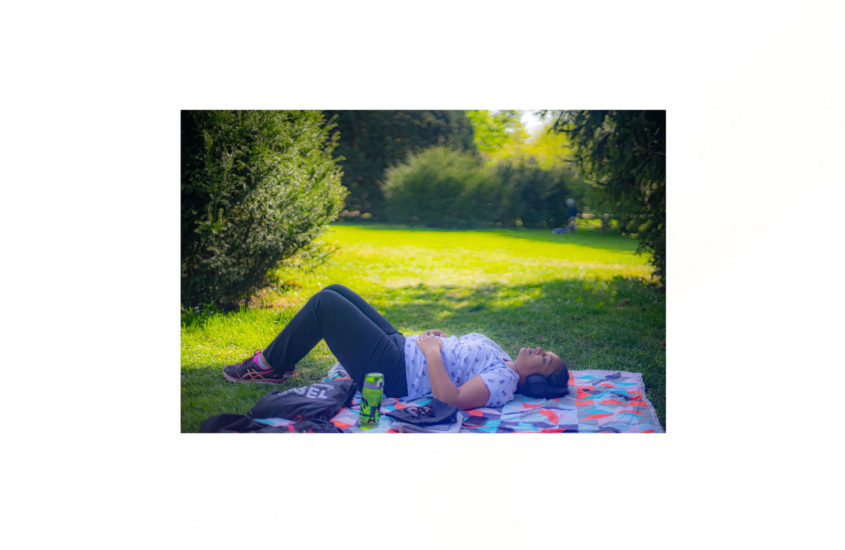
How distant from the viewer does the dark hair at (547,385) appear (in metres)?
3.85

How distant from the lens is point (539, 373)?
391cm

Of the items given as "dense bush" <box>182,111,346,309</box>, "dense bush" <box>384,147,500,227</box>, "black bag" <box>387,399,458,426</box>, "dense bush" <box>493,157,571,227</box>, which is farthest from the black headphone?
"dense bush" <box>182,111,346,309</box>

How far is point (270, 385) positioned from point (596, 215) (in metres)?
2.94

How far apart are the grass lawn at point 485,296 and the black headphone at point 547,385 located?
0.61m

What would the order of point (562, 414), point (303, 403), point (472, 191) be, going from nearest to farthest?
point (303, 403), point (562, 414), point (472, 191)

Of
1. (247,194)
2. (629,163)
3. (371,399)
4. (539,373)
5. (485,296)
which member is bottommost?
(371,399)

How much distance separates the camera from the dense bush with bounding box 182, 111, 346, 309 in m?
4.55

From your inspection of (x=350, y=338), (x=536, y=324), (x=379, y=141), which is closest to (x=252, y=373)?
(x=350, y=338)

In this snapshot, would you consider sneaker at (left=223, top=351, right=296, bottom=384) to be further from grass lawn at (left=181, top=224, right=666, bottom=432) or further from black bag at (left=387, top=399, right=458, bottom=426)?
black bag at (left=387, top=399, right=458, bottom=426)

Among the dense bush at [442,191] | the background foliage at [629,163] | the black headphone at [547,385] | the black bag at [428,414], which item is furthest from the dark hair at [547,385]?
the dense bush at [442,191]

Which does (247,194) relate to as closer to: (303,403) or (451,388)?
(303,403)

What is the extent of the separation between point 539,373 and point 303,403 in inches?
59.7
